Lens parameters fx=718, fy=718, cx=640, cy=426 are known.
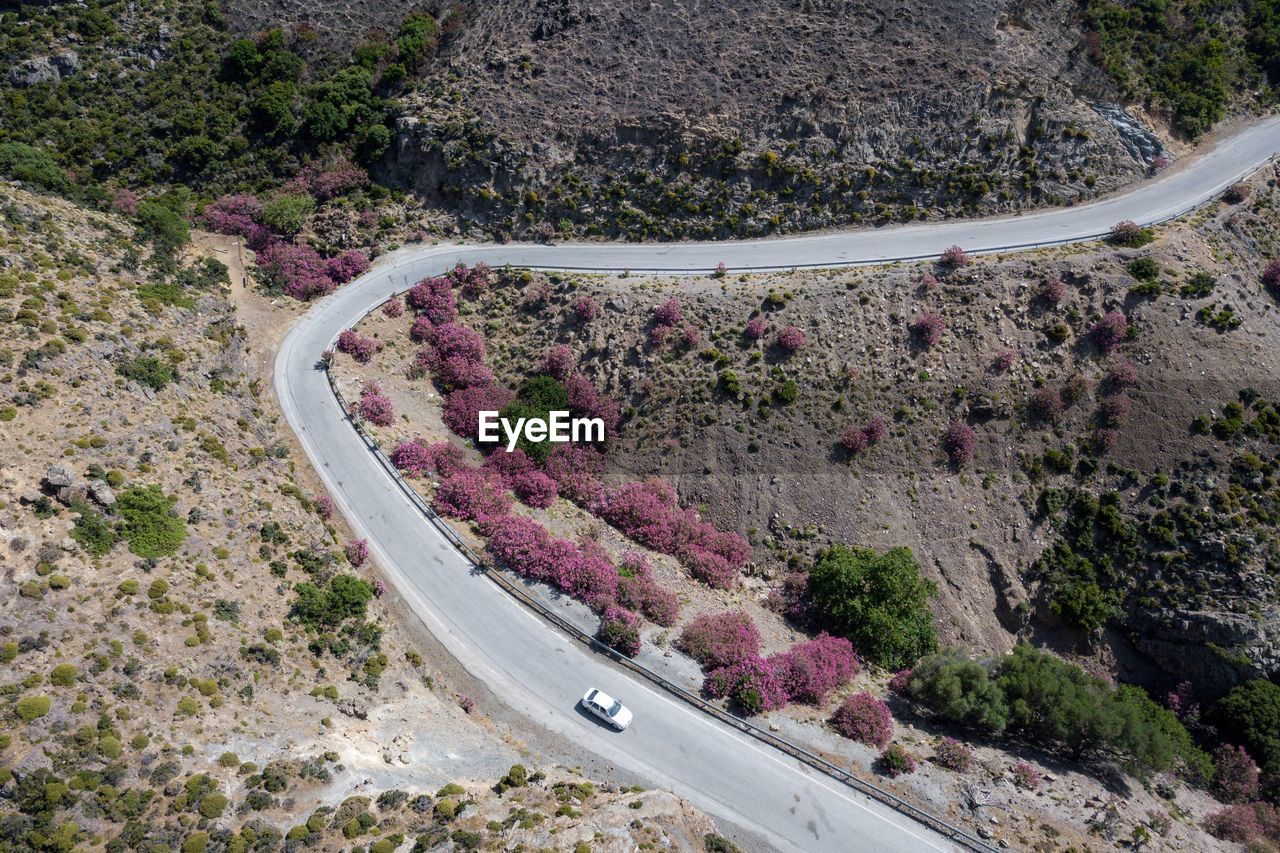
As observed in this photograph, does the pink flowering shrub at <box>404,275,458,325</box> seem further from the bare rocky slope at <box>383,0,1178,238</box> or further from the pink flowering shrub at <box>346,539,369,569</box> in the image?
the pink flowering shrub at <box>346,539,369,569</box>

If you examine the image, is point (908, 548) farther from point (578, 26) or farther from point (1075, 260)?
point (578, 26)

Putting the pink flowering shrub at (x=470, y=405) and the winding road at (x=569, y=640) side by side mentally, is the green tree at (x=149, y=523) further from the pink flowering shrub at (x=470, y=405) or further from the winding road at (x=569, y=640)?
the pink flowering shrub at (x=470, y=405)

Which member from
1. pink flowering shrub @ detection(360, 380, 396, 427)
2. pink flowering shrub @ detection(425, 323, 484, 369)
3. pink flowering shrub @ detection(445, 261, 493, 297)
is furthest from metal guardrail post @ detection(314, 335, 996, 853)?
pink flowering shrub @ detection(445, 261, 493, 297)

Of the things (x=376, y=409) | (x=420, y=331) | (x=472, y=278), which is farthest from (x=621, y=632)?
(x=472, y=278)

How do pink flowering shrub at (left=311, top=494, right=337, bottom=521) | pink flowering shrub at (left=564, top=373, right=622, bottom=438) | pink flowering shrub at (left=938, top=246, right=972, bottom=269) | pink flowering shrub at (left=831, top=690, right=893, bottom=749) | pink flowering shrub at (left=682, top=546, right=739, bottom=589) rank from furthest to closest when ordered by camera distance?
pink flowering shrub at (left=938, top=246, right=972, bottom=269), pink flowering shrub at (left=564, top=373, right=622, bottom=438), pink flowering shrub at (left=682, top=546, right=739, bottom=589), pink flowering shrub at (left=311, top=494, right=337, bottom=521), pink flowering shrub at (left=831, top=690, right=893, bottom=749)

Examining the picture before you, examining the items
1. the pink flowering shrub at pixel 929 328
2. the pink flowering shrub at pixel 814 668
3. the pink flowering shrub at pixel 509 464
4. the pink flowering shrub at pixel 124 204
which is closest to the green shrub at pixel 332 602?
the pink flowering shrub at pixel 509 464

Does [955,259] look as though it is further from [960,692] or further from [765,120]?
[960,692]
